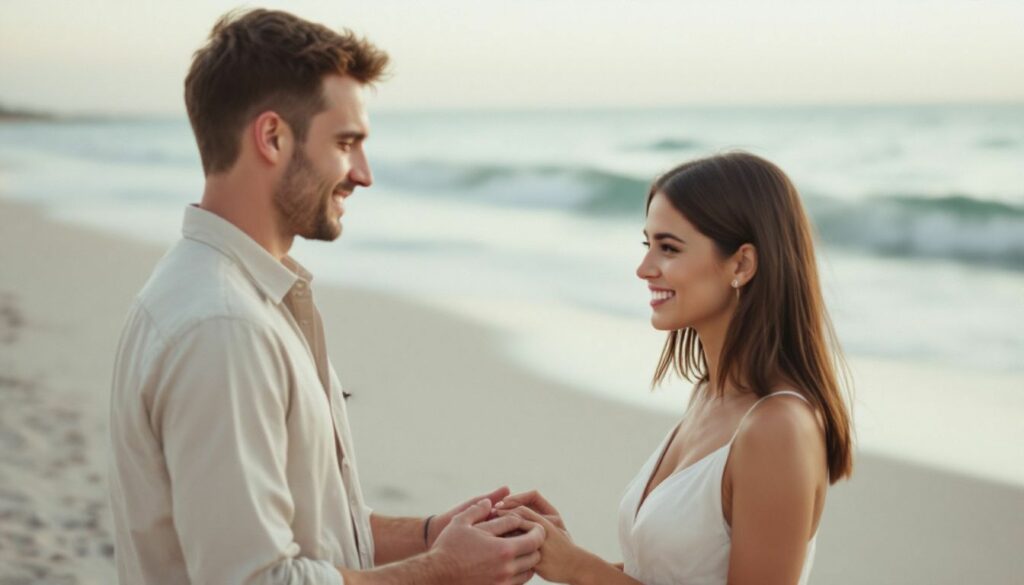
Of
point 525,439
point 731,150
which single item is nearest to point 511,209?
point 525,439

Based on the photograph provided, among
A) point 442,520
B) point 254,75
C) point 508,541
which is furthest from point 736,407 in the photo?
point 254,75

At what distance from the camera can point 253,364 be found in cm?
241

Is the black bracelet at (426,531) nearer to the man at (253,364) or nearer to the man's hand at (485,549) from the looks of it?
the man's hand at (485,549)

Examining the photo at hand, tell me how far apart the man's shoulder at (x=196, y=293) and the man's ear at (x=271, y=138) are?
235 mm

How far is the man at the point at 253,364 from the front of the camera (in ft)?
7.78

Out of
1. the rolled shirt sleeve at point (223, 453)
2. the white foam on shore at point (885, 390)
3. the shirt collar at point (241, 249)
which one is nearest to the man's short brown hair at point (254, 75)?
the shirt collar at point (241, 249)

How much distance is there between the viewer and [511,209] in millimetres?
23297

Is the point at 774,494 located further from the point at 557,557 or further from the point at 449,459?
the point at 449,459

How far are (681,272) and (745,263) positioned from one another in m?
0.18

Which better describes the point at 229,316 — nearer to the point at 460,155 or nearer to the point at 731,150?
the point at 731,150

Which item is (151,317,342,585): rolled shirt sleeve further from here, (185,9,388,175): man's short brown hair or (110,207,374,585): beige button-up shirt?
(185,9,388,175): man's short brown hair

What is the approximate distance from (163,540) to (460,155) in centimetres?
3245

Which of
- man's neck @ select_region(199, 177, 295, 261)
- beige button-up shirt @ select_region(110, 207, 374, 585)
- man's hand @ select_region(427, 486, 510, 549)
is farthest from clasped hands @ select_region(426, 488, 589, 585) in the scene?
man's neck @ select_region(199, 177, 295, 261)

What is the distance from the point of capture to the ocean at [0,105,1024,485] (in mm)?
9461
